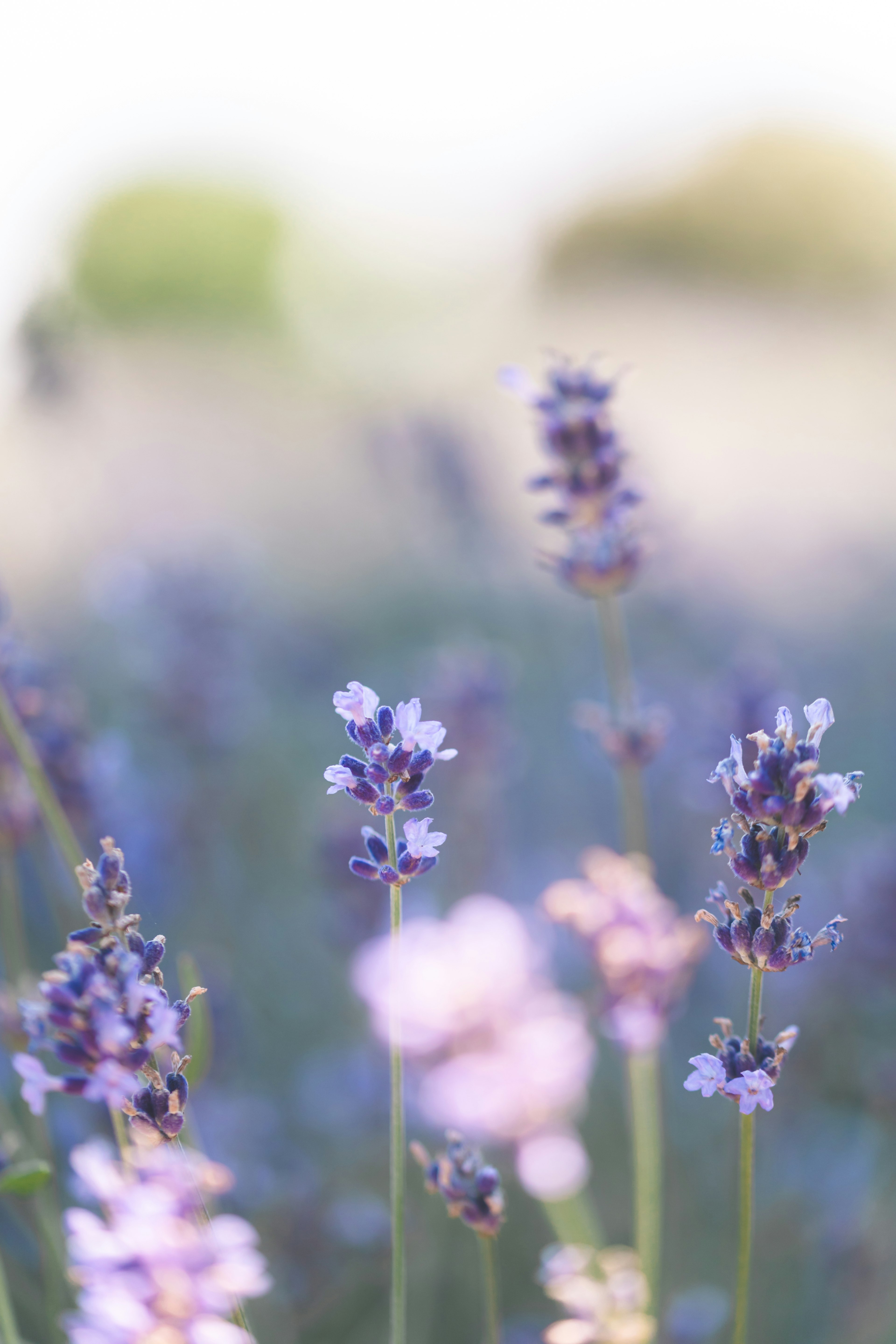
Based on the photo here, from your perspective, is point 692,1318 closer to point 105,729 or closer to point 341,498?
point 105,729

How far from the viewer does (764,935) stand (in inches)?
39.8

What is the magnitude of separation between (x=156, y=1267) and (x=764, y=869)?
634mm

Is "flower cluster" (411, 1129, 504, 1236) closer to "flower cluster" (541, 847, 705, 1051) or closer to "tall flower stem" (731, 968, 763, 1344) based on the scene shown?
"tall flower stem" (731, 968, 763, 1344)

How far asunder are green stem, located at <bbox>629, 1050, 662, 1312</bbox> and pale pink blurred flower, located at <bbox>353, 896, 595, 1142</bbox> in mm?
101

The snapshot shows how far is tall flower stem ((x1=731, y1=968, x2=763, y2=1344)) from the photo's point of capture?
3.26 ft

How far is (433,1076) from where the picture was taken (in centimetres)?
146

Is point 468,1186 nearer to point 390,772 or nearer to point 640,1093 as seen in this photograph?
point 390,772

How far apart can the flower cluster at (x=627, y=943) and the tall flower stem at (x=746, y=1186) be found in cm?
40

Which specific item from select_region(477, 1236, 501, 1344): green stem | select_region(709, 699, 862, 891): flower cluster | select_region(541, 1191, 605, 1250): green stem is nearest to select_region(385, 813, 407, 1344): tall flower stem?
select_region(477, 1236, 501, 1344): green stem

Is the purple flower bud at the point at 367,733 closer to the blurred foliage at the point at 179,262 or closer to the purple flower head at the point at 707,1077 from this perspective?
the purple flower head at the point at 707,1077

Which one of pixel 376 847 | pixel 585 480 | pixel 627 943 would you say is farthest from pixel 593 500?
pixel 376 847

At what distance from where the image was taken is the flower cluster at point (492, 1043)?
1.36 metres

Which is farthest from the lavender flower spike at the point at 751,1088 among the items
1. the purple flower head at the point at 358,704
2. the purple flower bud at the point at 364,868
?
the purple flower head at the point at 358,704

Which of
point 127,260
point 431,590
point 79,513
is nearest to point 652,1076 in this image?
point 431,590
